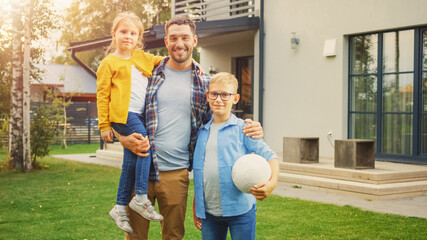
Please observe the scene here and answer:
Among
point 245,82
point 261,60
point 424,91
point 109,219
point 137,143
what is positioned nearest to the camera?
point 137,143

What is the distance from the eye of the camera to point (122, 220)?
336cm

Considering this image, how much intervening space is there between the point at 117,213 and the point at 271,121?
31.9ft

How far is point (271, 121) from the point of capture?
12.8 metres

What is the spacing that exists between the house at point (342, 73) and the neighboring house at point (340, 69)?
0.07 ft

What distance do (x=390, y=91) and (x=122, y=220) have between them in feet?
27.6

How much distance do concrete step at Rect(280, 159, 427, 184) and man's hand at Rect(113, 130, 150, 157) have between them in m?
6.01

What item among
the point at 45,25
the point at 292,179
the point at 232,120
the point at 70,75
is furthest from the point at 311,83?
the point at 70,75

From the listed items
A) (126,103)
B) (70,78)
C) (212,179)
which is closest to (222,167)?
(212,179)

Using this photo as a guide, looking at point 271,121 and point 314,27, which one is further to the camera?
point 271,121

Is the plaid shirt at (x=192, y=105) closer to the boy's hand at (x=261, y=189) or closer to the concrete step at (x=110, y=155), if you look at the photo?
the boy's hand at (x=261, y=189)

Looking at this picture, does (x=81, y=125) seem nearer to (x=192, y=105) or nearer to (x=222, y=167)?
(x=192, y=105)

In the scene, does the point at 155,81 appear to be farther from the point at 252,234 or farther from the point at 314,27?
the point at 314,27

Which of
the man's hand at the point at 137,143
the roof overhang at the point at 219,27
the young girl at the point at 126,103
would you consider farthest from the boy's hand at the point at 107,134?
the roof overhang at the point at 219,27

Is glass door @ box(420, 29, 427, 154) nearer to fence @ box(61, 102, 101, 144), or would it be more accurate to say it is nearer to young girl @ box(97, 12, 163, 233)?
young girl @ box(97, 12, 163, 233)
